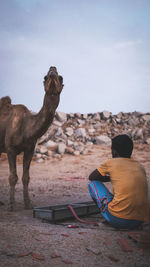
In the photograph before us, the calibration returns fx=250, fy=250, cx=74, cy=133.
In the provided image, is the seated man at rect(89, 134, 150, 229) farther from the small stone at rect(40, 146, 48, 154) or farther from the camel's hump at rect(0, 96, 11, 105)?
the small stone at rect(40, 146, 48, 154)

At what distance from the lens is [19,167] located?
12.7m

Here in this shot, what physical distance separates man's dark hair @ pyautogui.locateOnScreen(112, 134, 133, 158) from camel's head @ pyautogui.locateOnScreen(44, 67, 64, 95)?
185 cm

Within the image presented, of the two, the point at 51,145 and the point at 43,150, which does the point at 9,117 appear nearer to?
the point at 43,150

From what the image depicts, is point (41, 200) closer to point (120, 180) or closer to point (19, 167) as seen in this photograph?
point (120, 180)

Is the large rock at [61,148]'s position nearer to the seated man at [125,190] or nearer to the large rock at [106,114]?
the large rock at [106,114]

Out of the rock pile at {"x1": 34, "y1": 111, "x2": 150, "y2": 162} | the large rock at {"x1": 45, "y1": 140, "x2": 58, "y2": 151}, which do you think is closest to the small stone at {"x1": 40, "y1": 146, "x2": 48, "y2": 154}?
the rock pile at {"x1": 34, "y1": 111, "x2": 150, "y2": 162}

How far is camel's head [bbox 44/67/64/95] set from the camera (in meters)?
4.63

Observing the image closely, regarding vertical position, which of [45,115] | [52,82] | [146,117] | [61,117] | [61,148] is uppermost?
[61,117]

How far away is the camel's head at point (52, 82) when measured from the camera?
15.2ft

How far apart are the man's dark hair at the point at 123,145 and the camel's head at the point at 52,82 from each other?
6.08ft

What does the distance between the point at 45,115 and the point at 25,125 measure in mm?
709

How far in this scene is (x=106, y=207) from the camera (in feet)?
11.5

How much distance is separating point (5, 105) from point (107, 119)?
51.1 ft

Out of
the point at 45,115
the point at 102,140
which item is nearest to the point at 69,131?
the point at 102,140
